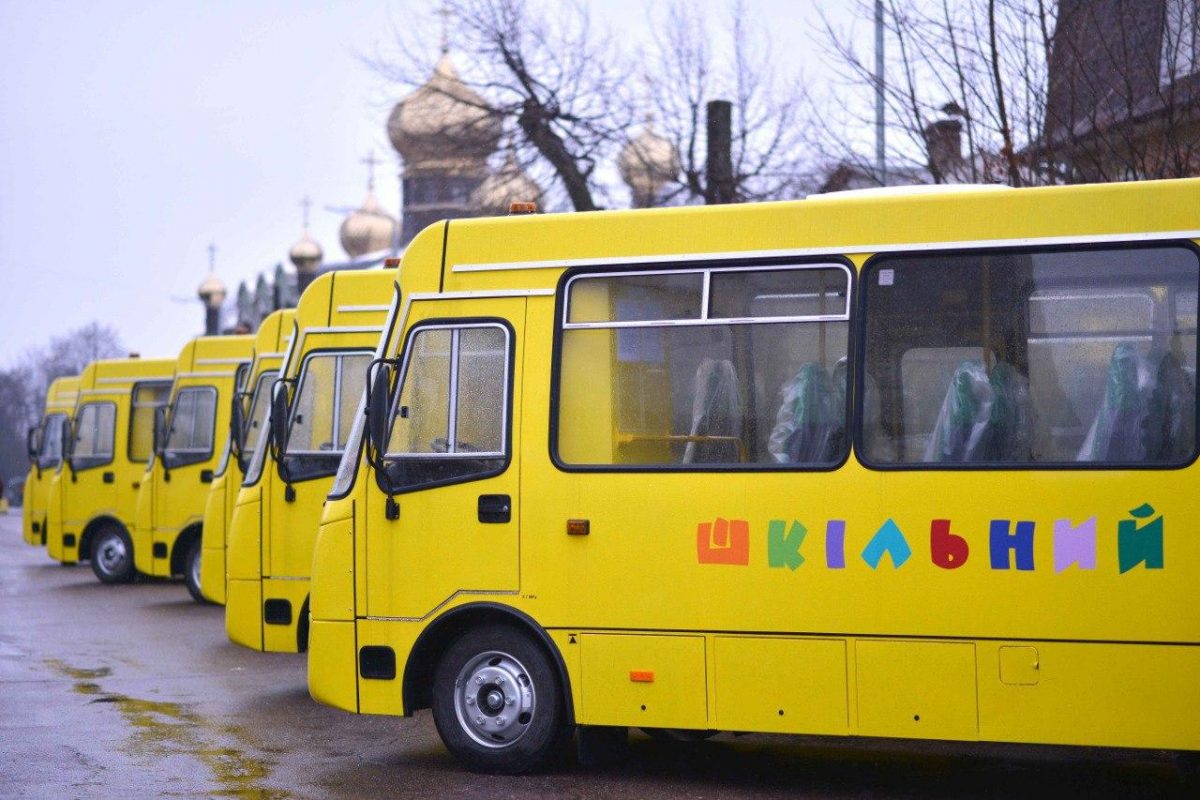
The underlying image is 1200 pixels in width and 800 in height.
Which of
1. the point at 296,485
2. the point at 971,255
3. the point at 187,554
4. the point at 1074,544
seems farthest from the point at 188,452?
the point at 1074,544

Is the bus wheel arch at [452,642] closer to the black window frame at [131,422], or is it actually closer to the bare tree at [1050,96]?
the bare tree at [1050,96]

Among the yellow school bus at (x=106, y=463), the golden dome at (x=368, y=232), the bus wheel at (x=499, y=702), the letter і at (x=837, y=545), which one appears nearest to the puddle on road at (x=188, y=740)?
the bus wheel at (x=499, y=702)

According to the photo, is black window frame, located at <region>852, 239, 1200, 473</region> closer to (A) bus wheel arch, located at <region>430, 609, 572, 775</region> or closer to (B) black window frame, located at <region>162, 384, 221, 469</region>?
(A) bus wheel arch, located at <region>430, 609, 572, 775</region>

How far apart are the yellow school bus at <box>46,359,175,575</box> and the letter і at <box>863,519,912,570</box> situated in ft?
53.3

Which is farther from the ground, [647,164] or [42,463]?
[647,164]

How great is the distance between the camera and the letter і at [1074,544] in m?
7.95

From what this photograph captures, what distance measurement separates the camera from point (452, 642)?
30.6 ft

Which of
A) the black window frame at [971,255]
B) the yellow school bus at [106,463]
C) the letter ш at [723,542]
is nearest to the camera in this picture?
the black window frame at [971,255]

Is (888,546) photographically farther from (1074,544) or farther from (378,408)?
(378,408)

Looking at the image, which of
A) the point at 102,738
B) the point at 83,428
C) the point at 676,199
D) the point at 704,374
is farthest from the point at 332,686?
the point at 676,199

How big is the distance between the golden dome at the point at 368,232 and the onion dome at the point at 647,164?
54.5 m

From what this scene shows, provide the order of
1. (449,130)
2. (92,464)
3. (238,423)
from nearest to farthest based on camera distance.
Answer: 1. (238,423)
2. (92,464)
3. (449,130)

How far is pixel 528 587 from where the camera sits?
905 centimetres

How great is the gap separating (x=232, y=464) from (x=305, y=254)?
191 feet
